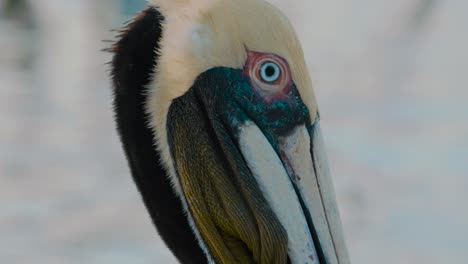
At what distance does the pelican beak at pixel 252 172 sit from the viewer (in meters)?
3.35

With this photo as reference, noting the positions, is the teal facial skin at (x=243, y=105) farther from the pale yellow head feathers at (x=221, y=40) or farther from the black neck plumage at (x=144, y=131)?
the black neck plumage at (x=144, y=131)

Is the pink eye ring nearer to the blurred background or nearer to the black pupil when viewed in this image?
the black pupil

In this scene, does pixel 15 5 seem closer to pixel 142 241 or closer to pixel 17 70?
pixel 17 70

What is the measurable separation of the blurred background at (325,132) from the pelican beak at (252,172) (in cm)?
424

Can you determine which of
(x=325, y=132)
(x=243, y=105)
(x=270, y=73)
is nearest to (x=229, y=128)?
(x=243, y=105)

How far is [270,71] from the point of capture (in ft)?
11.2

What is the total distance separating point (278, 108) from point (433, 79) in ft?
29.2

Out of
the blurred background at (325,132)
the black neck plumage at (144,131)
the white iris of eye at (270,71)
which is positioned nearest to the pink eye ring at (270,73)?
the white iris of eye at (270,71)

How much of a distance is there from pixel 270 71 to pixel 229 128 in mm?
235

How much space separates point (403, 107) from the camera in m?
11.5

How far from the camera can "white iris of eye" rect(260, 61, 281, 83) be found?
11.2 ft

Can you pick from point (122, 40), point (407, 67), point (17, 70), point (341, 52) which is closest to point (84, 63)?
point (17, 70)

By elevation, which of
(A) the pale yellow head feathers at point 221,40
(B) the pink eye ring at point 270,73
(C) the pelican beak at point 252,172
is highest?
(A) the pale yellow head feathers at point 221,40

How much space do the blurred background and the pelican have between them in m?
4.19
